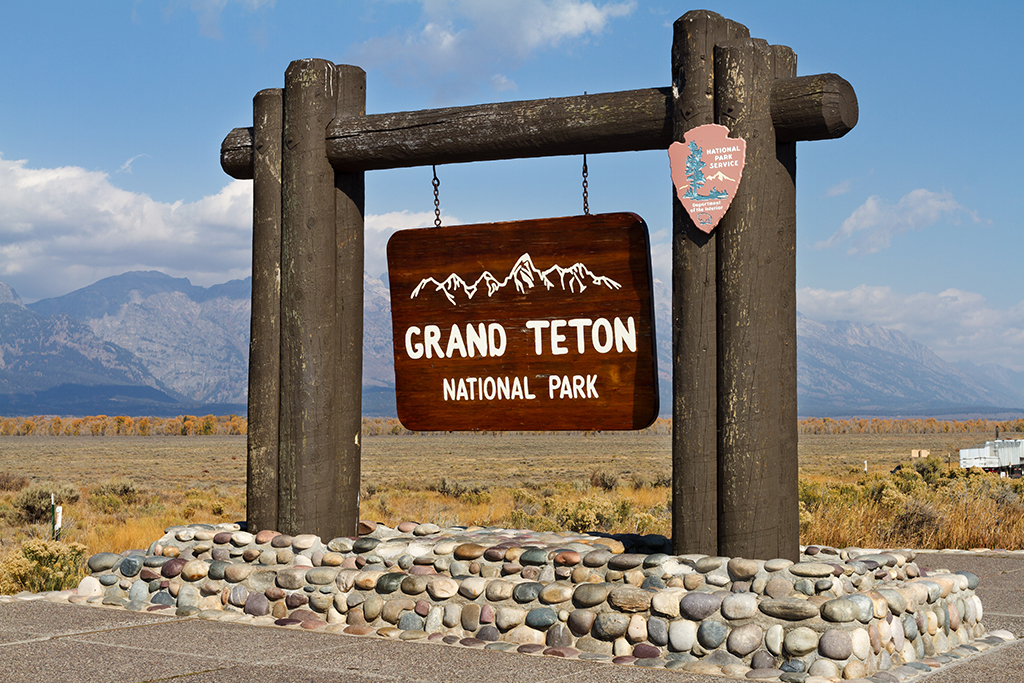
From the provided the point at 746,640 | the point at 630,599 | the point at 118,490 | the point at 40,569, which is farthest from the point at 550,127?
the point at 118,490

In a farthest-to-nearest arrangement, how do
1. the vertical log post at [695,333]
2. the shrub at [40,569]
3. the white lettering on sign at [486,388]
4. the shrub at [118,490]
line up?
the shrub at [118,490]
the shrub at [40,569]
the white lettering on sign at [486,388]
the vertical log post at [695,333]

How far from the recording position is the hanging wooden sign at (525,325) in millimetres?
7328

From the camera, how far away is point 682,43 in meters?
6.80

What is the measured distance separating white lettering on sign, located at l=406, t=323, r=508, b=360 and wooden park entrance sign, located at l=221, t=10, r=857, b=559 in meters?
0.48

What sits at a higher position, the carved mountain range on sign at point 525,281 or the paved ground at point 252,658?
the carved mountain range on sign at point 525,281

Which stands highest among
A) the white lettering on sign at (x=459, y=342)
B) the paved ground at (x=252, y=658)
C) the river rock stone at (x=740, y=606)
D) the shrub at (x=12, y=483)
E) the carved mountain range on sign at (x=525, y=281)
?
the carved mountain range on sign at (x=525, y=281)

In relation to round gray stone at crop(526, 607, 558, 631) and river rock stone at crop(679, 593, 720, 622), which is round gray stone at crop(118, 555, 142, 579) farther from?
river rock stone at crop(679, 593, 720, 622)

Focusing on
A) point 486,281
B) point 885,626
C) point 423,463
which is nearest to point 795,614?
point 885,626

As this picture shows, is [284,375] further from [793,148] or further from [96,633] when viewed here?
[793,148]

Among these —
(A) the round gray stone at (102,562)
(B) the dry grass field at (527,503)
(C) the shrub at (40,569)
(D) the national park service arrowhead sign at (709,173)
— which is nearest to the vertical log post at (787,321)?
(D) the national park service arrowhead sign at (709,173)

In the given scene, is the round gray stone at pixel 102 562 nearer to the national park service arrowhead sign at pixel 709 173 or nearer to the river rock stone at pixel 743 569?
the river rock stone at pixel 743 569

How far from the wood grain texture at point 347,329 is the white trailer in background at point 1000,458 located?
85.3 feet

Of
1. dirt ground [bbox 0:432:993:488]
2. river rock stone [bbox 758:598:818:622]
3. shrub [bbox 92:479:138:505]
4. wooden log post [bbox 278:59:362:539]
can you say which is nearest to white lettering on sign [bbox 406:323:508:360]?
wooden log post [bbox 278:59:362:539]

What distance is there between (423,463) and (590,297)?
40900 millimetres
